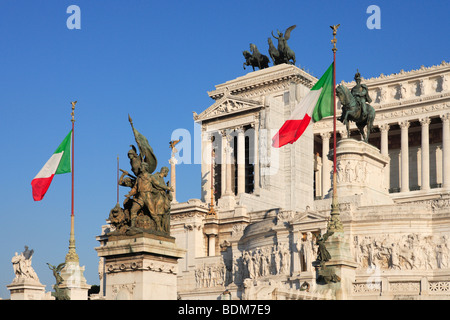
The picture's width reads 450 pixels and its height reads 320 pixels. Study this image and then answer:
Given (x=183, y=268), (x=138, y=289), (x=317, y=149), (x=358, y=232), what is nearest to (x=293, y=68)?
(x=317, y=149)

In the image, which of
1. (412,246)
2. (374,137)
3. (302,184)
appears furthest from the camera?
(374,137)

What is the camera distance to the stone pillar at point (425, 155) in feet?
275

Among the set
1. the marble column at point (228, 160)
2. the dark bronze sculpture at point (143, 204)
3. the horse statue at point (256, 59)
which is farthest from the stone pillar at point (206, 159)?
the dark bronze sculpture at point (143, 204)

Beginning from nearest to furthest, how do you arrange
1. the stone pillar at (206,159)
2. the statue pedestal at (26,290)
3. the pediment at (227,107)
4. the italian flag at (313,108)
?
1. the italian flag at (313,108)
2. the statue pedestal at (26,290)
3. the pediment at (227,107)
4. the stone pillar at (206,159)

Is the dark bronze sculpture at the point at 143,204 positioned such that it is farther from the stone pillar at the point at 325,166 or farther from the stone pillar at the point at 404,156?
the stone pillar at the point at 325,166

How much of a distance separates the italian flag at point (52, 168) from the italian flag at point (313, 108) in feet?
33.9

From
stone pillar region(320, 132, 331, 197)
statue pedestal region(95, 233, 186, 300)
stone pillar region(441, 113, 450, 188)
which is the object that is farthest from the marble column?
statue pedestal region(95, 233, 186, 300)

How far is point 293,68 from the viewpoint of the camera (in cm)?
8912

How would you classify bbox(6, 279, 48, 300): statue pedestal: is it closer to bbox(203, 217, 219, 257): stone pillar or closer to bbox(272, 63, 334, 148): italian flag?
bbox(272, 63, 334, 148): italian flag

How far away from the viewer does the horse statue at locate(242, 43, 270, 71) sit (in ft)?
311

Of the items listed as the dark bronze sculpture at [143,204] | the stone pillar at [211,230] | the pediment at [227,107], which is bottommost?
the dark bronze sculpture at [143,204]
